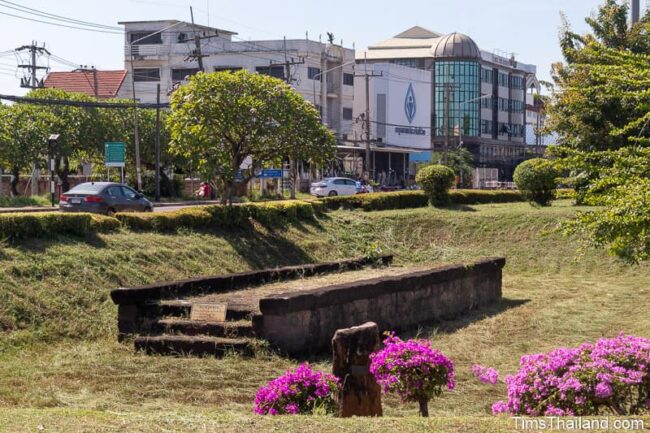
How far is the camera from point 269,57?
67.7 metres

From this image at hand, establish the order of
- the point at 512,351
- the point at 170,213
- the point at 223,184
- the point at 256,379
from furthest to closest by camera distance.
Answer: the point at 223,184 → the point at 170,213 → the point at 512,351 → the point at 256,379

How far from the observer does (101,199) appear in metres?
25.6

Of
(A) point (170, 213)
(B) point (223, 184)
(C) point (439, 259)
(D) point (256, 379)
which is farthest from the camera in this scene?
(C) point (439, 259)

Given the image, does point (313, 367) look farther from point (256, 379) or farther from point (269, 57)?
point (269, 57)

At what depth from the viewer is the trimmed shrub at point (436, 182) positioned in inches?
1177

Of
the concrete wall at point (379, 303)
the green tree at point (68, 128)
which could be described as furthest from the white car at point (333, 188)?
the concrete wall at point (379, 303)

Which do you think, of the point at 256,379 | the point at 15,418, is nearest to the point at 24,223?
the point at 256,379

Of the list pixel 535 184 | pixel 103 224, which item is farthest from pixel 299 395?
pixel 535 184

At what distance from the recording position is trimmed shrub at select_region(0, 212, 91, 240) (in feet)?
53.2

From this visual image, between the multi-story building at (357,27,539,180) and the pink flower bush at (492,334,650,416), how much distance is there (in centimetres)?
7719

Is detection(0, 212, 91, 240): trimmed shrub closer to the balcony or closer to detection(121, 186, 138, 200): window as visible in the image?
detection(121, 186, 138, 200): window

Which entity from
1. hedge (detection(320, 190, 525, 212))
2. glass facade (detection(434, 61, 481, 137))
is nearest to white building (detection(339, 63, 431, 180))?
glass facade (detection(434, 61, 481, 137))

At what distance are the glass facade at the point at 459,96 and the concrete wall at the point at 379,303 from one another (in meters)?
74.3

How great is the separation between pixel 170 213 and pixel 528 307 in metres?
7.61
